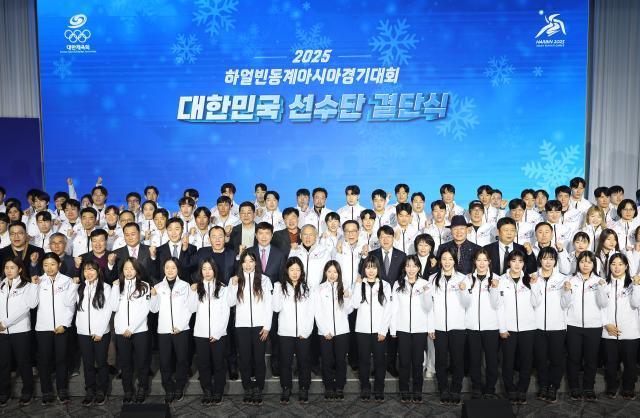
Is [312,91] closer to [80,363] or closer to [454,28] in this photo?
[454,28]

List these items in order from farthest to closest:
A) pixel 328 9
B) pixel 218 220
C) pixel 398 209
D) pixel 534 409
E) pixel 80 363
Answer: pixel 328 9 → pixel 218 220 → pixel 398 209 → pixel 80 363 → pixel 534 409

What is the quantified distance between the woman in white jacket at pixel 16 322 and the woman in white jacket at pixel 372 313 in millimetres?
2525

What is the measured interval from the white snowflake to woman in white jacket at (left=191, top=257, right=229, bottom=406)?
14.2ft

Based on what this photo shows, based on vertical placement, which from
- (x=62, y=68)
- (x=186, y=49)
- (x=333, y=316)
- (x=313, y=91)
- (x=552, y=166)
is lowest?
(x=333, y=316)

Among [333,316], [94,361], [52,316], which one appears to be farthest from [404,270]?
[52,316]

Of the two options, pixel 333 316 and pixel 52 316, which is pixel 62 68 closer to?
pixel 52 316

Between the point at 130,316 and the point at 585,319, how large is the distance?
3.48m

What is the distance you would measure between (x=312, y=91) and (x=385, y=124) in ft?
3.48

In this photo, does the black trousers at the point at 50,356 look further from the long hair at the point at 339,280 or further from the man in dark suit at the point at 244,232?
the long hair at the point at 339,280

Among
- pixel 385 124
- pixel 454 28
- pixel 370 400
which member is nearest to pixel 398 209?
pixel 370 400

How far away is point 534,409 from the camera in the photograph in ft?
14.9

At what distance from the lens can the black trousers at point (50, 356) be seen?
466cm

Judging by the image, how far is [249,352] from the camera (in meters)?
4.71

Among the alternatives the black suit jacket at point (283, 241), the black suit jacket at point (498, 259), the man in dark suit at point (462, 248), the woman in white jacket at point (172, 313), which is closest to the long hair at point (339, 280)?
the black suit jacket at point (283, 241)
